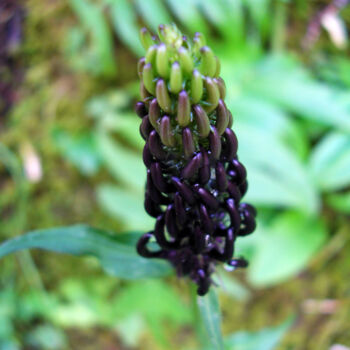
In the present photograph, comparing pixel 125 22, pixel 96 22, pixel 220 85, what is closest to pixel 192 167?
pixel 220 85

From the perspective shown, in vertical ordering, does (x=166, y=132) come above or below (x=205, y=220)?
above

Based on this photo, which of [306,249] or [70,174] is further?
[70,174]

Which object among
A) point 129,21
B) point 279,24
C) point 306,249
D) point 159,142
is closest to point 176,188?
point 159,142

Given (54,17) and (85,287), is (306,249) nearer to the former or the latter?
(85,287)

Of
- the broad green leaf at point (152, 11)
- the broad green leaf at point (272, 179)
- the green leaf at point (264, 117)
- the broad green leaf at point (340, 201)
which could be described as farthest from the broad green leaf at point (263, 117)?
the broad green leaf at point (152, 11)

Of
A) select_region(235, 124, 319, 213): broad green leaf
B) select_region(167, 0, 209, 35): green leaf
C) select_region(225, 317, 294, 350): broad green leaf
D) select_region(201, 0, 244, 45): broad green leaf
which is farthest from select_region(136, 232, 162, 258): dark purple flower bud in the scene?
select_region(201, 0, 244, 45): broad green leaf

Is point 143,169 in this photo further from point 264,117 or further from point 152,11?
point 152,11
